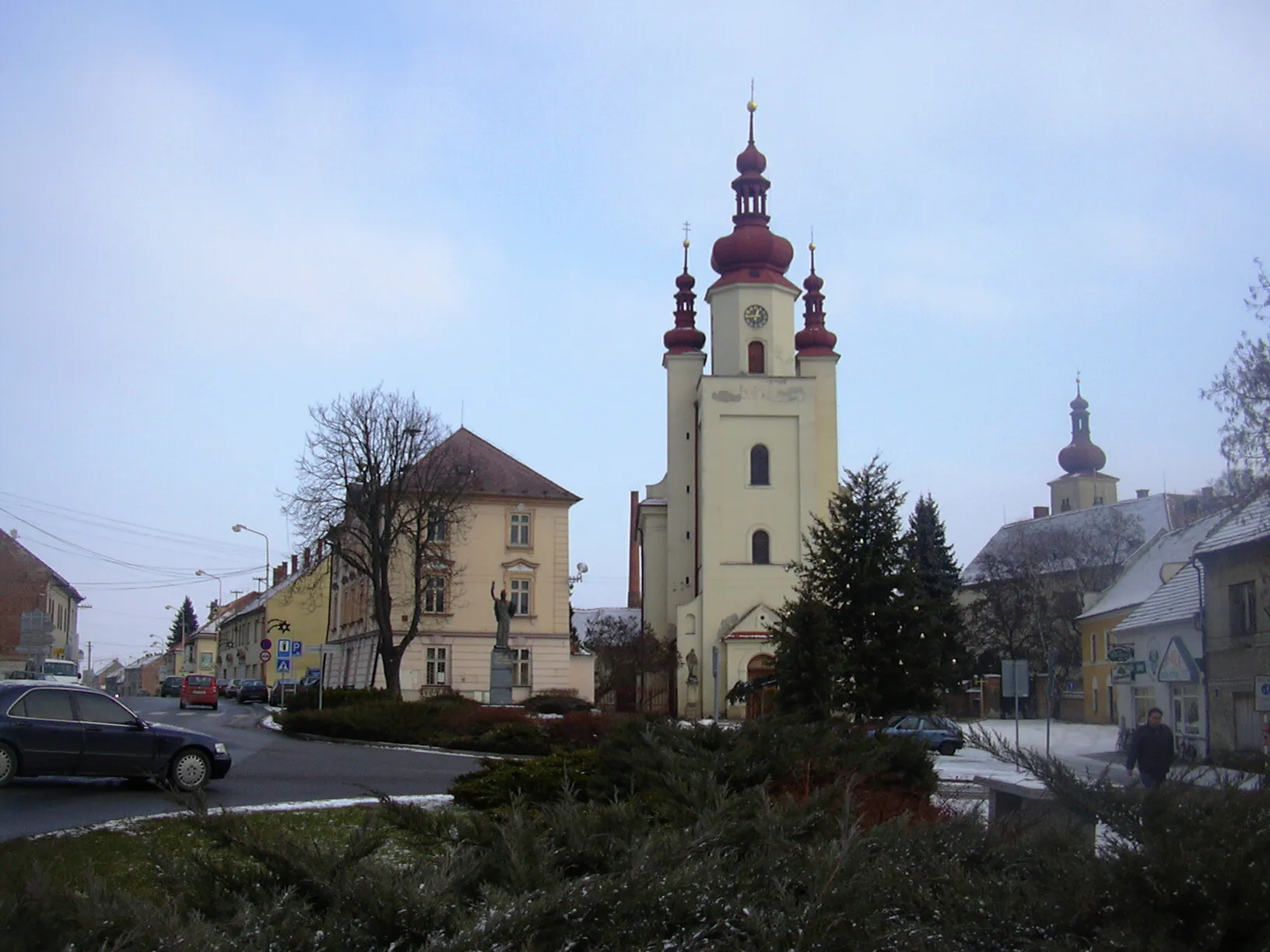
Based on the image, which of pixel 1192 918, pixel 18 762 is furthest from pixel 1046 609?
pixel 1192 918

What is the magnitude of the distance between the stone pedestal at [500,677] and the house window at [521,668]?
14886 mm

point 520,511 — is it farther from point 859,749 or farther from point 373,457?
point 859,749

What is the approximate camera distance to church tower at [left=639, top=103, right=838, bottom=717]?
199ft

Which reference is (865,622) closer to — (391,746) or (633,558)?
(391,746)

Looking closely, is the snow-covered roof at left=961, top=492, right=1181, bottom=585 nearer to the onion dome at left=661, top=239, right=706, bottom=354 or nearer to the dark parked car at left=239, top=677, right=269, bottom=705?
the onion dome at left=661, top=239, right=706, bottom=354

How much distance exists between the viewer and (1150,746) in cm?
1656

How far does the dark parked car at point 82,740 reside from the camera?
1656 cm

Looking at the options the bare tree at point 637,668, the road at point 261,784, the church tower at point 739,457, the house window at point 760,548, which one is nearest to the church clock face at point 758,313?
the church tower at point 739,457

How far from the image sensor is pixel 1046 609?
228ft

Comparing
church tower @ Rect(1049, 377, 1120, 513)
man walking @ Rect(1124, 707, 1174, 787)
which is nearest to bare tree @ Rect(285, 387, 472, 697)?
man walking @ Rect(1124, 707, 1174, 787)

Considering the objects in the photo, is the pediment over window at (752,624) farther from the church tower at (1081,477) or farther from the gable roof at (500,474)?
the church tower at (1081,477)

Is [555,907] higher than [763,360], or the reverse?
[763,360]

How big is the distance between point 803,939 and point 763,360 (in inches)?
2413

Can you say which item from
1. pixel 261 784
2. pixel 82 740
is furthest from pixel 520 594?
pixel 82 740
